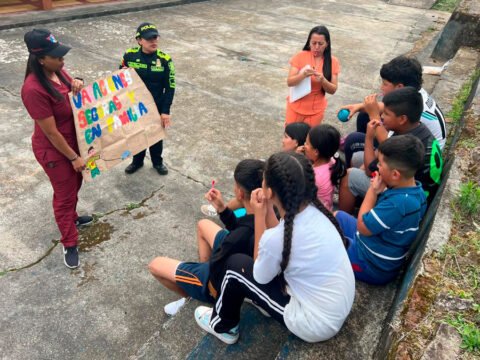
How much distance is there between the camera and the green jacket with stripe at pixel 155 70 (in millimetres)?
3619

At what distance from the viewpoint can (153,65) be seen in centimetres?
364

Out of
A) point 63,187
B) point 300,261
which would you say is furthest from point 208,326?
point 63,187

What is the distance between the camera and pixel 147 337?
2646mm

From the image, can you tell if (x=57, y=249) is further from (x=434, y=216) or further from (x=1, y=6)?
(x=1, y=6)

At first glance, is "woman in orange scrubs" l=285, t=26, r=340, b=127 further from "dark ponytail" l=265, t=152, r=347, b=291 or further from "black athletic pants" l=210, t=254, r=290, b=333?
"black athletic pants" l=210, t=254, r=290, b=333

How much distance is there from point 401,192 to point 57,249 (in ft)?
8.89

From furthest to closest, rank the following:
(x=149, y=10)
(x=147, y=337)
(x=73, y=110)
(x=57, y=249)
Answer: (x=149, y=10), (x=57, y=249), (x=73, y=110), (x=147, y=337)

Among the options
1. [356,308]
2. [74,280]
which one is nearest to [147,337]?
→ [74,280]

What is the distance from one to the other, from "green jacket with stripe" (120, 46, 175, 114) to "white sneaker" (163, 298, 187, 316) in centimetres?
189

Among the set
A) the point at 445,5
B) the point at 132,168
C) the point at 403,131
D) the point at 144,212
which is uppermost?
the point at 403,131

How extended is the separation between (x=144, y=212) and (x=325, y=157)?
1.82m

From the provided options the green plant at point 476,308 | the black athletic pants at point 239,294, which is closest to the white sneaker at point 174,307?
the black athletic pants at point 239,294

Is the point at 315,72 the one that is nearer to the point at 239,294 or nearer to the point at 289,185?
the point at 289,185

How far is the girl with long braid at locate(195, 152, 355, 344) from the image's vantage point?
70.9 inches
